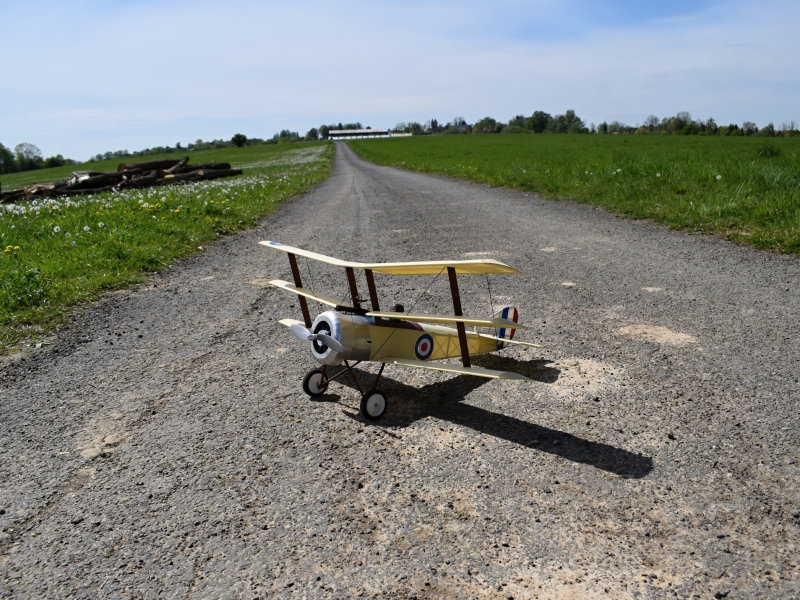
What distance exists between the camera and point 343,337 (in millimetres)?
4750

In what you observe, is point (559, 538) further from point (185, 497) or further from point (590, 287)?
point (590, 287)

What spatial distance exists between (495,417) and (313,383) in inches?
60.9

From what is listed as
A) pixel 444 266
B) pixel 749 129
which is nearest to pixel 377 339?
pixel 444 266

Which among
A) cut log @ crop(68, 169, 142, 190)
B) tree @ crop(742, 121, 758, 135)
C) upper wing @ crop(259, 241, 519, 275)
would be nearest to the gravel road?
upper wing @ crop(259, 241, 519, 275)

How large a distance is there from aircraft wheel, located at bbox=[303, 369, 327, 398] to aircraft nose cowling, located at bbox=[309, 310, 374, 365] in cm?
17

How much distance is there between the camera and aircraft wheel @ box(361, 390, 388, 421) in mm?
4512

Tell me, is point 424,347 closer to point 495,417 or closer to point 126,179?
point 495,417

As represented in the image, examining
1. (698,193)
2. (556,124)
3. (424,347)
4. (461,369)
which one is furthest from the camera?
(556,124)

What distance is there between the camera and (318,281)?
898 cm

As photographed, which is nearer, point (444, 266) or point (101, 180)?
point (444, 266)

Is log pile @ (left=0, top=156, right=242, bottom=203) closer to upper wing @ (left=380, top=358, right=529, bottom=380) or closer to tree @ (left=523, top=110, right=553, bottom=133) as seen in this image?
upper wing @ (left=380, top=358, right=529, bottom=380)

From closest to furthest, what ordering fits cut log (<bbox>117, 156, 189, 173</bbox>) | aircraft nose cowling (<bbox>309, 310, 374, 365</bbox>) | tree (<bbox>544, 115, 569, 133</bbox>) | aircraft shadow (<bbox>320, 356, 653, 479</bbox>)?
aircraft shadow (<bbox>320, 356, 653, 479</bbox>), aircraft nose cowling (<bbox>309, 310, 374, 365</bbox>), cut log (<bbox>117, 156, 189, 173</bbox>), tree (<bbox>544, 115, 569, 133</bbox>)

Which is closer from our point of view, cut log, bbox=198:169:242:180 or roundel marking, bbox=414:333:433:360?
roundel marking, bbox=414:333:433:360

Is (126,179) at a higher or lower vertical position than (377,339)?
higher
